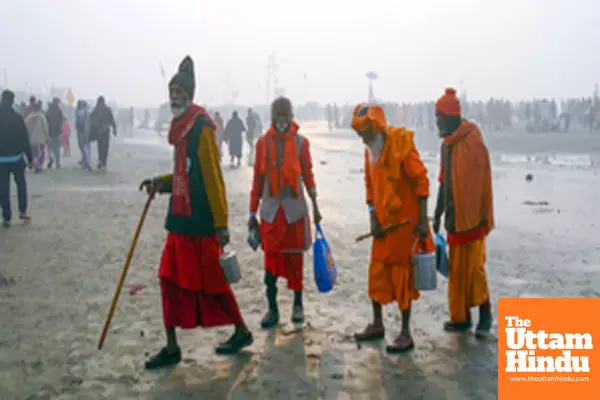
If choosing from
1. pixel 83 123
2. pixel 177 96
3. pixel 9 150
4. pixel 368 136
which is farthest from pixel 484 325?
pixel 83 123

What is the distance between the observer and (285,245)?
4.85 metres

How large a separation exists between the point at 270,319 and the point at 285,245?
614 mm

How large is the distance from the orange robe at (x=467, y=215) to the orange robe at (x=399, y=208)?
1.06ft

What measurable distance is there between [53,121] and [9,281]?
12775mm

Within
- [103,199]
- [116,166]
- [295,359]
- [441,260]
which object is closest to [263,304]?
[295,359]

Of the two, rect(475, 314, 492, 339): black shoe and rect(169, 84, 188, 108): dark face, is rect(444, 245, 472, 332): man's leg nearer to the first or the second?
rect(475, 314, 492, 339): black shoe

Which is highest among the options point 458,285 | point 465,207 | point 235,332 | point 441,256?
point 465,207

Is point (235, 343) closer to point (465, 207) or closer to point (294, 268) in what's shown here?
point (294, 268)

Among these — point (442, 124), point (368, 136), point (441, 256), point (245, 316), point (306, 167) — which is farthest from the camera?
point (245, 316)

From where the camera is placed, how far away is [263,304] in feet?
18.3

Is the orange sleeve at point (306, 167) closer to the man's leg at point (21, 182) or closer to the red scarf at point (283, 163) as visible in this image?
the red scarf at point (283, 163)

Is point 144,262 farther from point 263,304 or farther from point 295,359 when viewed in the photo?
point 295,359

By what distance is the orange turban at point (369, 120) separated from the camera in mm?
4309

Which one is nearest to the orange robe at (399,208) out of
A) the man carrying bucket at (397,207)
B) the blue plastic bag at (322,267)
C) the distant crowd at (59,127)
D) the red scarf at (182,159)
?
the man carrying bucket at (397,207)
